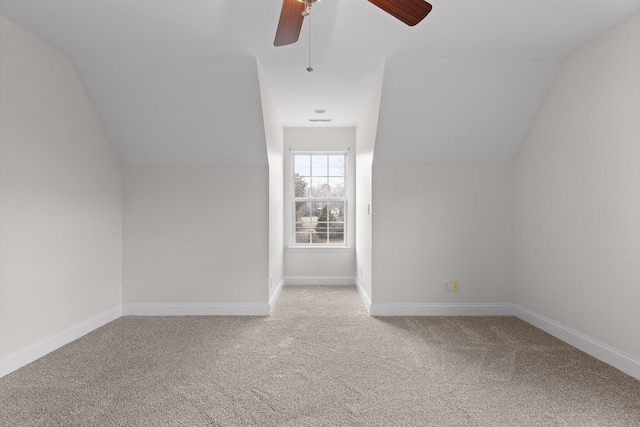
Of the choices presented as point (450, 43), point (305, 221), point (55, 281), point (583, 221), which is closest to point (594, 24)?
point (450, 43)

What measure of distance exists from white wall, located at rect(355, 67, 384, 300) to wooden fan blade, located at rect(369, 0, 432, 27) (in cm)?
156

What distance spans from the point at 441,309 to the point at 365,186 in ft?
5.35

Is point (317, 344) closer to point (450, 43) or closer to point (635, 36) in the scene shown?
point (450, 43)

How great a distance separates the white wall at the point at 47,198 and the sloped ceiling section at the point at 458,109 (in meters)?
2.76

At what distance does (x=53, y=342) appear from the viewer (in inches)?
120

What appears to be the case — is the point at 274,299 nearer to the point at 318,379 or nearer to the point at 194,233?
the point at 194,233

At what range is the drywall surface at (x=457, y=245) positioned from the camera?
162 inches

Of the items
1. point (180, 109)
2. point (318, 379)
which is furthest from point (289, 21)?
point (318, 379)

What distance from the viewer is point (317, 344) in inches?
125

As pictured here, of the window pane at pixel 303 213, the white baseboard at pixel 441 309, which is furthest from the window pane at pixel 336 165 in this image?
the white baseboard at pixel 441 309

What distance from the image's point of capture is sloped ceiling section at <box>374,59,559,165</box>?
134 inches

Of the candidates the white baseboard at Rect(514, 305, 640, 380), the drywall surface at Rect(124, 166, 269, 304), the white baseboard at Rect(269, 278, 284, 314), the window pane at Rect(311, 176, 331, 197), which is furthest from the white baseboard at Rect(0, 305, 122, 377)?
the white baseboard at Rect(514, 305, 640, 380)

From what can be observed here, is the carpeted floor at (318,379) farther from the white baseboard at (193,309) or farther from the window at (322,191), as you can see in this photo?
the window at (322,191)

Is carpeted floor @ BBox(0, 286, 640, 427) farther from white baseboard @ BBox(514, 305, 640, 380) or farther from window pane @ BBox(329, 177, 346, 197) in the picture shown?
window pane @ BBox(329, 177, 346, 197)
